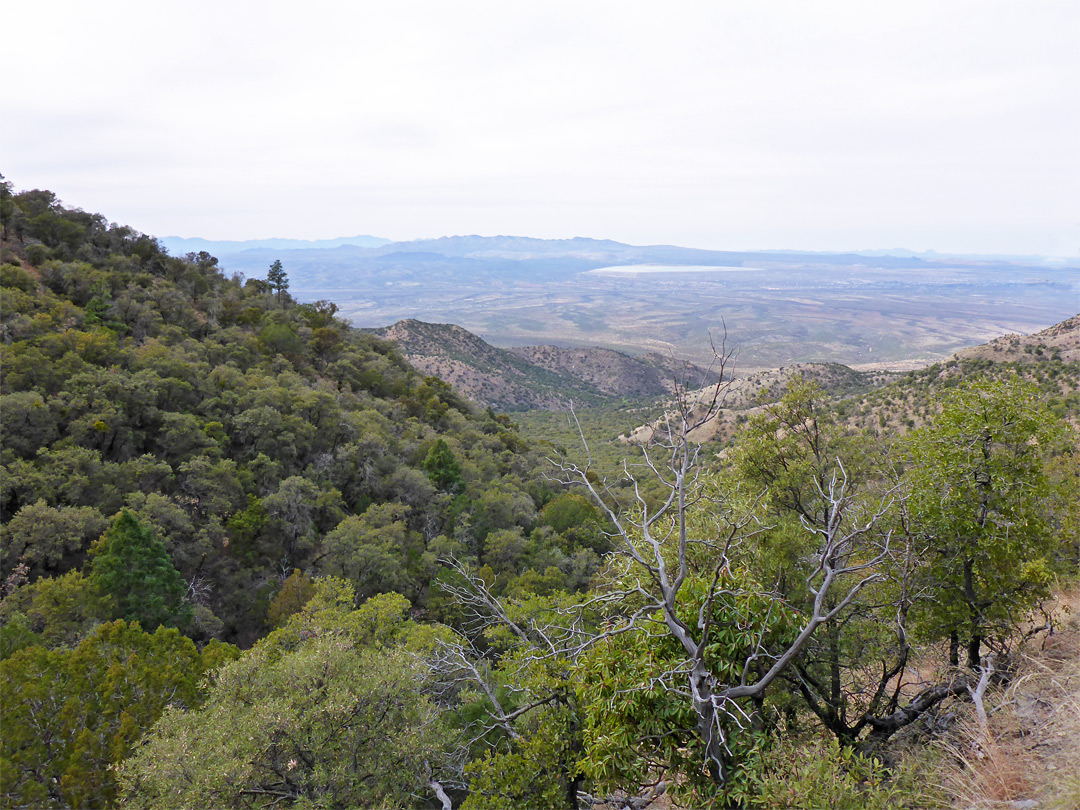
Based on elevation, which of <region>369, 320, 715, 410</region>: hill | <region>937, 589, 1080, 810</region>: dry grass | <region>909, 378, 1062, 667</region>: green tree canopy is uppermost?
<region>909, 378, 1062, 667</region>: green tree canopy

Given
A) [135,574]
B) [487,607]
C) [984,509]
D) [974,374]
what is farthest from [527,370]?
[984,509]

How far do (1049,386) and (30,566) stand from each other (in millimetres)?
54408

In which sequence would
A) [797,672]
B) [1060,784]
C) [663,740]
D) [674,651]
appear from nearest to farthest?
[1060,784], [663,740], [674,651], [797,672]

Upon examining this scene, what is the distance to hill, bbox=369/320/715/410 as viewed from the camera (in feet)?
347

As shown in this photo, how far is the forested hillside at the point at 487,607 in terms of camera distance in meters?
7.53

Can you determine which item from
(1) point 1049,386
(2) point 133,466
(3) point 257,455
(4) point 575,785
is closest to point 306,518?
(3) point 257,455

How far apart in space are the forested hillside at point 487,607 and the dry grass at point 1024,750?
50cm

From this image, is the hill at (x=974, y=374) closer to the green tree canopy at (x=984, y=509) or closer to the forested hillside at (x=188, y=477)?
the forested hillside at (x=188, y=477)

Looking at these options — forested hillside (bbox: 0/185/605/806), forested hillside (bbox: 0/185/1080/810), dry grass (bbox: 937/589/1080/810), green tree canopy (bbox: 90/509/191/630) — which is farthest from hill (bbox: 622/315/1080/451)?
green tree canopy (bbox: 90/509/191/630)

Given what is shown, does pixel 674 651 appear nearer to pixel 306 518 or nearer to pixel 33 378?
pixel 306 518

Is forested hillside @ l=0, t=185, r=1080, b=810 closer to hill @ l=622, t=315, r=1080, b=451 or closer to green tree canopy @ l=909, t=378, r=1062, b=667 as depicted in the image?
green tree canopy @ l=909, t=378, r=1062, b=667

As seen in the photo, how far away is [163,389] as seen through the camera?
92.7ft

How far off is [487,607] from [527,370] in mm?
111503

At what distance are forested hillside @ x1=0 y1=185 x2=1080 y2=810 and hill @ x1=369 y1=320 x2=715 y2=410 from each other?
217 ft
